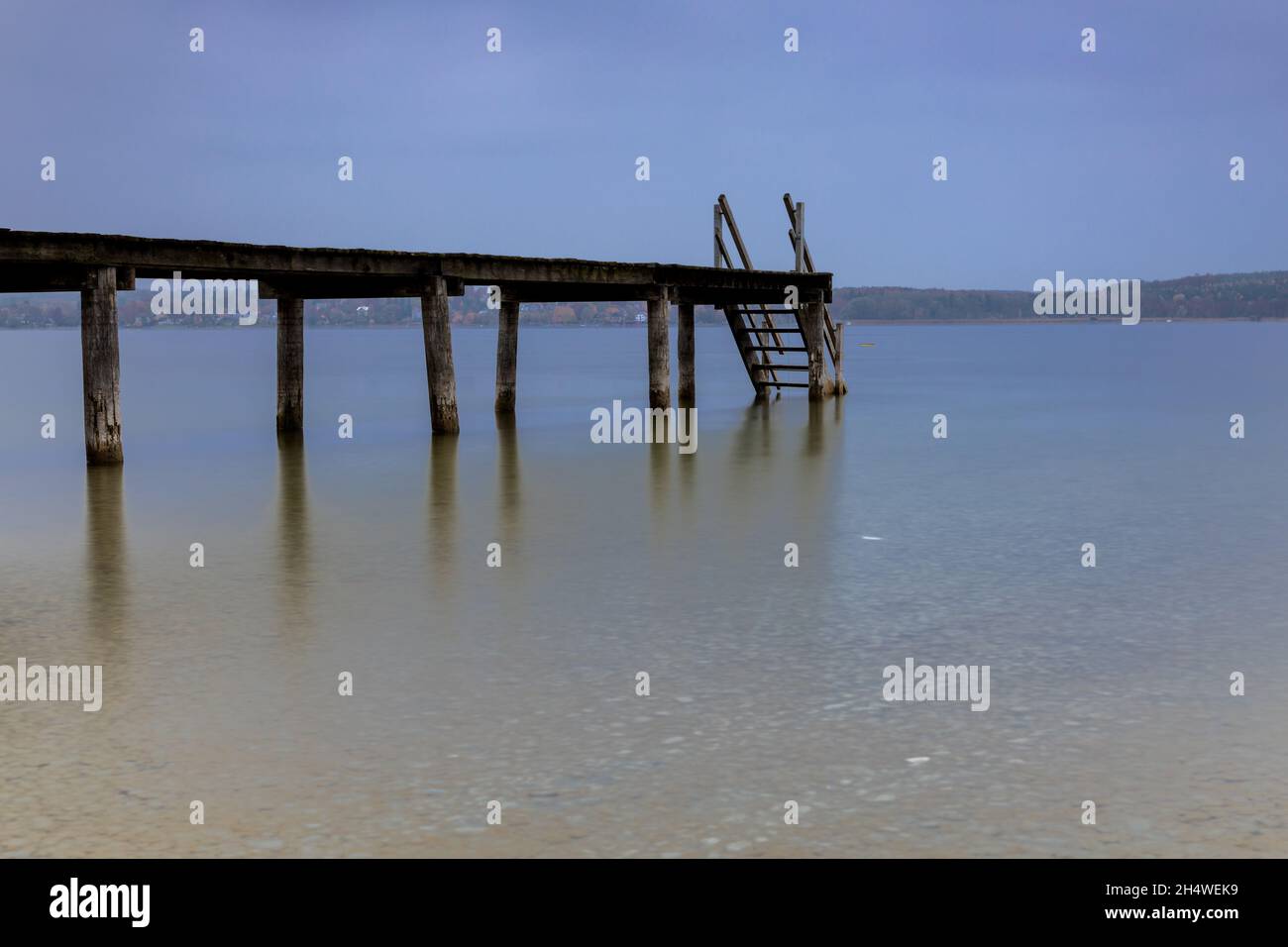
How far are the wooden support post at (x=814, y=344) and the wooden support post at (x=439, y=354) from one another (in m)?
11.1

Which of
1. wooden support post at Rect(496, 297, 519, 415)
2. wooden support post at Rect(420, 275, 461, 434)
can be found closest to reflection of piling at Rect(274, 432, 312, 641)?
wooden support post at Rect(420, 275, 461, 434)

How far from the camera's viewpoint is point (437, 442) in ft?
80.7

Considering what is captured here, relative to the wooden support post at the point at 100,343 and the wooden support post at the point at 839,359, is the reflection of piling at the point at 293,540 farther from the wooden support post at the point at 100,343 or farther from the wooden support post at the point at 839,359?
the wooden support post at the point at 839,359

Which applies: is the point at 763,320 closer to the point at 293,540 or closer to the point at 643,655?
the point at 293,540

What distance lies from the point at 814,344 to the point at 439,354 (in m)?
12.6

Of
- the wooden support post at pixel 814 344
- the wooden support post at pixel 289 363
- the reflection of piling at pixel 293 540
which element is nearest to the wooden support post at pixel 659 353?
the wooden support post at pixel 814 344

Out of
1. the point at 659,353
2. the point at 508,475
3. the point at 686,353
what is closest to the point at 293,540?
the point at 508,475

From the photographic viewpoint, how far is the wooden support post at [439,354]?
24219 mm

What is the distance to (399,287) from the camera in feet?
81.1

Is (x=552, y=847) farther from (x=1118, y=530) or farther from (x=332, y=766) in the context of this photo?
(x=1118, y=530)

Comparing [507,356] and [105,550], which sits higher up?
[507,356]

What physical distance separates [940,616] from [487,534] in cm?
546

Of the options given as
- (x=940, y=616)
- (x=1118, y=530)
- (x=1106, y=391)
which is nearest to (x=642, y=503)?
(x=1118, y=530)

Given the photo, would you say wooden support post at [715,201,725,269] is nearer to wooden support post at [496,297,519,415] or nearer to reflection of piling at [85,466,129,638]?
wooden support post at [496,297,519,415]
